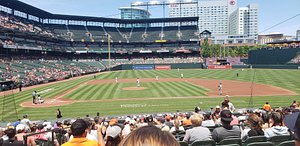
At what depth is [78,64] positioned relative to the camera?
8162 cm

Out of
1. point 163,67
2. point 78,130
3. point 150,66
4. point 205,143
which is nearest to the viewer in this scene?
point 78,130

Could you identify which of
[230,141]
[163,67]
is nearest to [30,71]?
[163,67]

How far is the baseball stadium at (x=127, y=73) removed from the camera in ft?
78.2

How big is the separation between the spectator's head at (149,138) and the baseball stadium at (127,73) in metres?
4.14

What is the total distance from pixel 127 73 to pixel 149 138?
69964mm

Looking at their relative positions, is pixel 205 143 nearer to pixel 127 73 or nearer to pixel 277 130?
pixel 277 130

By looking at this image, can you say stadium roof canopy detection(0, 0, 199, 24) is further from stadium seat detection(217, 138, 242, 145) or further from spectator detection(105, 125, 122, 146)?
stadium seat detection(217, 138, 242, 145)

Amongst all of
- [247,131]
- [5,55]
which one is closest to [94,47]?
[5,55]

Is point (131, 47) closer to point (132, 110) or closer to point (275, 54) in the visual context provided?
point (275, 54)

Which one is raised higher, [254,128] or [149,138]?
[149,138]

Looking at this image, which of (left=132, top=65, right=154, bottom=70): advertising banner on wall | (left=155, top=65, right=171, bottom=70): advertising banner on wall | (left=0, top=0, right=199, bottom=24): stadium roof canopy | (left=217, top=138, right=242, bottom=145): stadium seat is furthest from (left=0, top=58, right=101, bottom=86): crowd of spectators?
(left=217, top=138, right=242, bottom=145): stadium seat

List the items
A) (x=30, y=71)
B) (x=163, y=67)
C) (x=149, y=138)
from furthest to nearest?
(x=163, y=67)
(x=30, y=71)
(x=149, y=138)

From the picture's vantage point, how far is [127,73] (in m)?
71.3

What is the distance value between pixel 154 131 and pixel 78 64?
83275 mm
